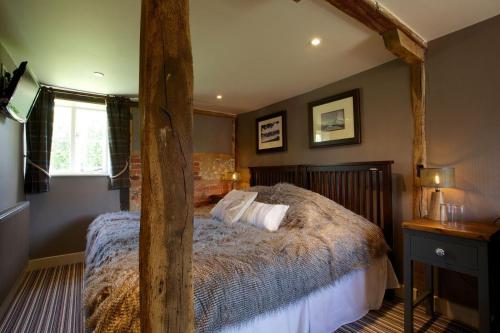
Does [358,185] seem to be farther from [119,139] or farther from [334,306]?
[119,139]

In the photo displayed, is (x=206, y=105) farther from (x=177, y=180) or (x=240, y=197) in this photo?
(x=177, y=180)

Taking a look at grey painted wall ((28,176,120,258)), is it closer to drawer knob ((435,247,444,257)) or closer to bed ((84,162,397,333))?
bed ((84,162,397,333))

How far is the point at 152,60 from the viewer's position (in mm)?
860

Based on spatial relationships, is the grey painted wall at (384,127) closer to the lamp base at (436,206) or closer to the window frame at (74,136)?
the lamp base at (436,206)

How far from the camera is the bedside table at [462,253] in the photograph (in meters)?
1.46

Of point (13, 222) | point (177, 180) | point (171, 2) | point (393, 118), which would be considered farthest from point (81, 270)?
point (393, 118)

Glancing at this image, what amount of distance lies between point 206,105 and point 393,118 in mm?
2627

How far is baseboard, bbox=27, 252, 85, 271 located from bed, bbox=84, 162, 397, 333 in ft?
4.25

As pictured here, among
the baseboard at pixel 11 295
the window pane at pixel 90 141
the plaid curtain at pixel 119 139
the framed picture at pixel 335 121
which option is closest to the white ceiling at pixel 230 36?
the framed picture at pixel 335 121

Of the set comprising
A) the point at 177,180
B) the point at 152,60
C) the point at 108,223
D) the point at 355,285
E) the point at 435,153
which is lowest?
the point at 355,285

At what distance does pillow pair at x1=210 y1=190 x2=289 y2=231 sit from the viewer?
88.6 inches

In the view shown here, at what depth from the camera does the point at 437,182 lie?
1865 mm

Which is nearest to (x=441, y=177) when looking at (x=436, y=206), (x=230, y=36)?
(x=436, y=206)

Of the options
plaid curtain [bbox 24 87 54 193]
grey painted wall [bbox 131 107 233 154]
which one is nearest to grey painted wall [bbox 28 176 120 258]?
plaid curtain [bbox 24 87 54 193]
